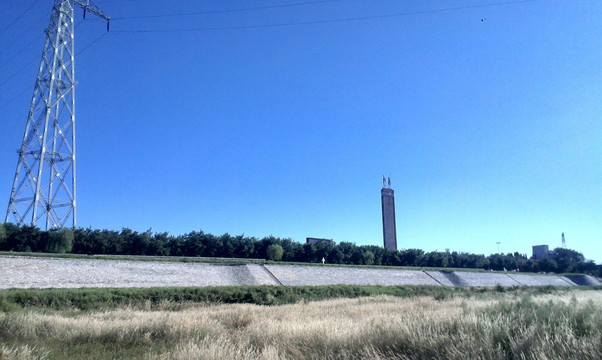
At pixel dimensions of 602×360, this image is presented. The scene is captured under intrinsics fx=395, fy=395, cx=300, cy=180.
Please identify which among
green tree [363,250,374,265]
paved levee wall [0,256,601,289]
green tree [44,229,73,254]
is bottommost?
paved levee wall [0,256,601,289]

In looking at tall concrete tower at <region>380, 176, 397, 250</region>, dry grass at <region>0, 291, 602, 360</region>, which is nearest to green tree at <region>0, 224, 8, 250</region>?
dry grass at <region>0, 291, 602, 360</region>

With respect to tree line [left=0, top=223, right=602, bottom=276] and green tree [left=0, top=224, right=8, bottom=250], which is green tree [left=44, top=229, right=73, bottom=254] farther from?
green tree [left=0, top=224, right=8, bottom=250]

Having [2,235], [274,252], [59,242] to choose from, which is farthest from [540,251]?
[2,235]

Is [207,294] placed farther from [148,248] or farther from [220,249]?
[220,249]

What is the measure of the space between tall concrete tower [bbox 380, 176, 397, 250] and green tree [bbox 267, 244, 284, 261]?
1295 inches

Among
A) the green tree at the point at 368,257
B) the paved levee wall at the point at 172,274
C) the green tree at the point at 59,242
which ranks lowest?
the paved levee wall at the point at 172,274

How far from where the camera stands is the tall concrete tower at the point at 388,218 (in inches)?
3329

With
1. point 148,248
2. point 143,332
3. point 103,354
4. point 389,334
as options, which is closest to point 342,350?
point 389,334

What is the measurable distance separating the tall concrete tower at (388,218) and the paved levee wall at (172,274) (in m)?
24.7

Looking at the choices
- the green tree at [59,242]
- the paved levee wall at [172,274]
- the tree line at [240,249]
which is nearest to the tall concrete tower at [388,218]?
the tree line at [240,249]

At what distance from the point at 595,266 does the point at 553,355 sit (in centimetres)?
11283

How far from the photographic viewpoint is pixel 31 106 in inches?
1612

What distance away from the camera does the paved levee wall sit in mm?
27547

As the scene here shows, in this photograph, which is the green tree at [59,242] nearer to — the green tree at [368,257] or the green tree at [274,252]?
the green tree at [274,252]
